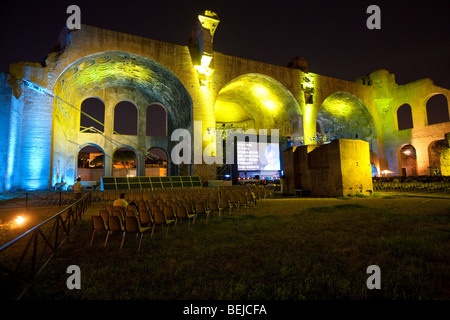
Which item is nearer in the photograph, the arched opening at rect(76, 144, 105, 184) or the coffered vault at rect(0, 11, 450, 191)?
the coffered vault at rect(0, 11, 450, 191)

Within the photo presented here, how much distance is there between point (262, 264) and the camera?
3.39m

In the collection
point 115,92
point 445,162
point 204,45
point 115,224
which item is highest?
point 204,45

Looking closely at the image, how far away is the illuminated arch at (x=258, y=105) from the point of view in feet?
82.5

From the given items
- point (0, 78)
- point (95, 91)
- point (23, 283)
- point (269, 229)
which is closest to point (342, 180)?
point (269, 229)

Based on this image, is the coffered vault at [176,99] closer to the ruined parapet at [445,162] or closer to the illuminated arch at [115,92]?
the illuminated arch at [115,92]

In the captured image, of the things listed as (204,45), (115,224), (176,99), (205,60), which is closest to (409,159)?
(205,60)

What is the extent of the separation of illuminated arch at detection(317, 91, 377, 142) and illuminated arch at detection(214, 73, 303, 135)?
5.67 m

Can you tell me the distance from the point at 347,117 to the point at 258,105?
13064mm

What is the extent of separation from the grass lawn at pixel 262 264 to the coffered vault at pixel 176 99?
13780mm

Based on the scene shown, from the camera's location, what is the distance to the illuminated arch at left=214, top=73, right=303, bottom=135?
2516cm

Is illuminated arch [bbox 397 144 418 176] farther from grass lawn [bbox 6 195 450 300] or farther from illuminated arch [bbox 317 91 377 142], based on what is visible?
grass lawn [bbox 6 195 450 300]

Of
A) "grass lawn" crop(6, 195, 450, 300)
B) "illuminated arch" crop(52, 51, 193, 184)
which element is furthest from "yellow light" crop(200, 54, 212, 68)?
"grass lawn" crop(6, 195, 450, 300)

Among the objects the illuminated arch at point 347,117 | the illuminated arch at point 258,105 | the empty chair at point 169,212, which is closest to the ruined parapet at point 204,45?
the illuminated arch at point 258,105

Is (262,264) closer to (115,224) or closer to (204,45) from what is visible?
(115,224)
